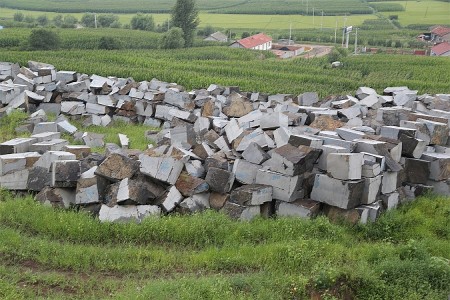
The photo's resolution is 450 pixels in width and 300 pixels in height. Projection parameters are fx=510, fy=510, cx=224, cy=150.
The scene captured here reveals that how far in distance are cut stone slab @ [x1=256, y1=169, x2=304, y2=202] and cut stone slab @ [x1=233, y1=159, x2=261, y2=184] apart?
177 millimetres

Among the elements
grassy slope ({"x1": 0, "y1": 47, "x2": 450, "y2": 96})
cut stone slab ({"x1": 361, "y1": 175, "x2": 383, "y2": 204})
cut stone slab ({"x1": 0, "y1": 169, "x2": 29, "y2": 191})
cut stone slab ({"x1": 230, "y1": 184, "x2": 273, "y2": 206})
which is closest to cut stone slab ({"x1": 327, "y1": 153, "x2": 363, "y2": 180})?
cut stone slab ({"x1": 361, "y1": 175, "x2": 383, "y2": 204})

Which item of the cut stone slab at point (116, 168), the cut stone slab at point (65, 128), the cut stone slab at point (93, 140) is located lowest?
the cut stone slab at point (93, 140)

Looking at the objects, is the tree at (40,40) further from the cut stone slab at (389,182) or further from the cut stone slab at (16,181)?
the cut stone slab at (389,182)

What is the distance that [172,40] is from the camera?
1455 inches

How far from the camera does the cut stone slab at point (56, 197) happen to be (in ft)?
27.7

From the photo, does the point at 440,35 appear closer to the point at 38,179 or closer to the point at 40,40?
the point at 40,40

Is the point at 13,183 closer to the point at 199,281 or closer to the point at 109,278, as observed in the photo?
the point at 109,278

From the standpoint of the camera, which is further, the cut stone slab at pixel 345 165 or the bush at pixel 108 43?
the bush at pixel 108 43

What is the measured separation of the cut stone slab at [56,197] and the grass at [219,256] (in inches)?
9.1

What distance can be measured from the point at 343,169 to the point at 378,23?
215 ft

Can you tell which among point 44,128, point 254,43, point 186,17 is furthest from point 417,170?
point 254,43

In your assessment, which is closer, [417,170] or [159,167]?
[159,167]

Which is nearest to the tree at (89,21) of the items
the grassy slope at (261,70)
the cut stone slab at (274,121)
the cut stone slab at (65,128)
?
the grassy slope at (261,70)

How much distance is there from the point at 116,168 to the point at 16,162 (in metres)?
2.14
